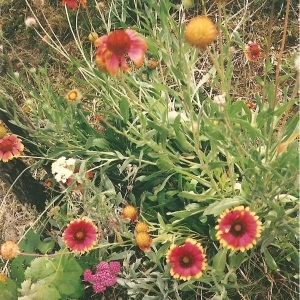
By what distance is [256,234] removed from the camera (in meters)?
1.51

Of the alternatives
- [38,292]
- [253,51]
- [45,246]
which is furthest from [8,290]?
[253,51]

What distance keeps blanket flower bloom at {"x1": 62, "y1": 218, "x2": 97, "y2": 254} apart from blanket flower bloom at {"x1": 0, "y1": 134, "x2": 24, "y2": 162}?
1.25 feet

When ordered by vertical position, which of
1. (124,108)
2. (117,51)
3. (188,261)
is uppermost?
(117,51)

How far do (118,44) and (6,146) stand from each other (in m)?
0.72

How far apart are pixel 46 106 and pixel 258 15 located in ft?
4.63

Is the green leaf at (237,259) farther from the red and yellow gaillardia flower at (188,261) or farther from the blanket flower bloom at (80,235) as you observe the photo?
the blanket flower bloom at (80,235)

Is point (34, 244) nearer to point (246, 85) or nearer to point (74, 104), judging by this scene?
point (74, 104)

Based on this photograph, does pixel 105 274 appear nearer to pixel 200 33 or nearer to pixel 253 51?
pixel 200 33

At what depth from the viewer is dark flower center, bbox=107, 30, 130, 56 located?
1.44m

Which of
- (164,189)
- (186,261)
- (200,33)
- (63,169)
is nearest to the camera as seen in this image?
(200,33)

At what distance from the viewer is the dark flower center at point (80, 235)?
1.74 metres

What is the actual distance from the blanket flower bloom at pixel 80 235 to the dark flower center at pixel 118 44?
646 millimetres

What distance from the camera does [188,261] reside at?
1.65 m

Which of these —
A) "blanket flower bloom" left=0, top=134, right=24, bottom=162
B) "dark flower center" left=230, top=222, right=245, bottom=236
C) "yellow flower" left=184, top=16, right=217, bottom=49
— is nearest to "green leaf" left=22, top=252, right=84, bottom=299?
"blanket flower bloom" left=0, top=134, right=24, bottom=162
